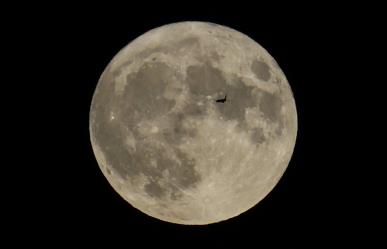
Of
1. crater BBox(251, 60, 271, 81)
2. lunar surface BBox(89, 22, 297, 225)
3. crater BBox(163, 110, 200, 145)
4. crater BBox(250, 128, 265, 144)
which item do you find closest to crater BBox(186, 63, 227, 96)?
lunar surface BBox(89, 22, 297, 225)

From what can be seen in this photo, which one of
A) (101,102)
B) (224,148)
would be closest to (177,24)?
(101,102)

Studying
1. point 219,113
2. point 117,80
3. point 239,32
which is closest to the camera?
point 219,113

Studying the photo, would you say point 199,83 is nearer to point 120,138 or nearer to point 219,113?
point 219,113

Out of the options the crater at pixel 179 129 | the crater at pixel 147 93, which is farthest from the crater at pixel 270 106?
the crater at pixel 147 93

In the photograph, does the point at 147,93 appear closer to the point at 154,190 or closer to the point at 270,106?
the point at 154,190

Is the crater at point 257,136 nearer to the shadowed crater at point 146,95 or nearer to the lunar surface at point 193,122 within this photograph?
the lunar surface at point 193,122

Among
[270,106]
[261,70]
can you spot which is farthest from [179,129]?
[261,70]
